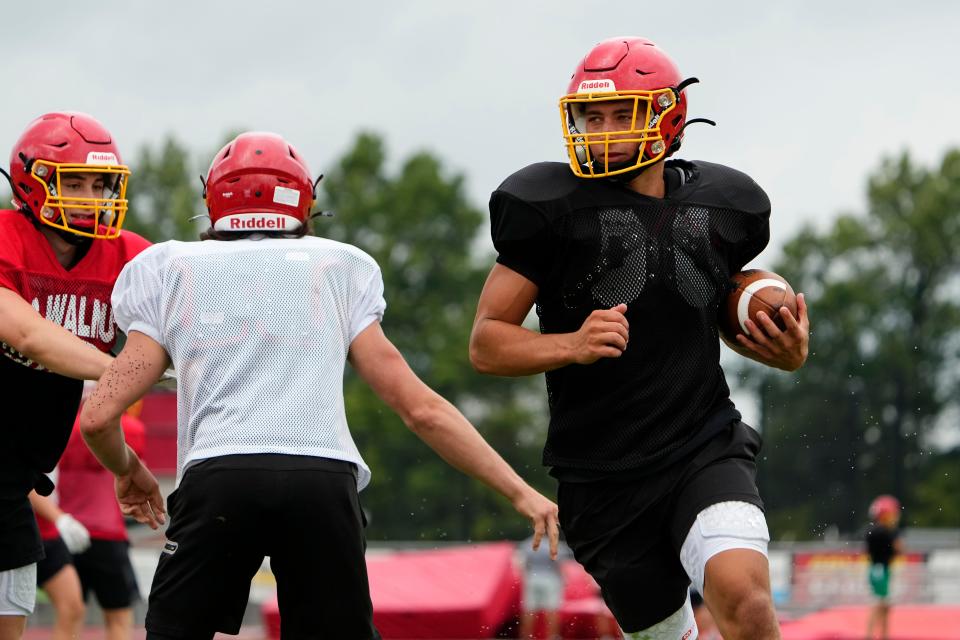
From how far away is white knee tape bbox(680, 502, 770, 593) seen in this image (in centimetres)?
438

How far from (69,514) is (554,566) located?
5646 mm

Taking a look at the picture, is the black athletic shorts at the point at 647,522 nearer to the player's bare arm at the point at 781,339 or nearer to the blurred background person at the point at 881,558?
the player's bare arm at the point at 781,339

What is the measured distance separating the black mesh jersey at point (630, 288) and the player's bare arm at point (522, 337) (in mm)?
68

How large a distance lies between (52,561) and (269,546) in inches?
198

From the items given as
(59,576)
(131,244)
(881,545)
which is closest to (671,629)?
(131,244)

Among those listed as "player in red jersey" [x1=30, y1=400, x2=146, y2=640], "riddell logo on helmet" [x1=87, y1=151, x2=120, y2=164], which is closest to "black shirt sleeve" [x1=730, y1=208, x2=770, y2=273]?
"riddell logo on helmet" [x1=87, y1=151, x2=120, y2=164]

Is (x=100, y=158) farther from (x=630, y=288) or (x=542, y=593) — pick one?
(x=542, y=593)

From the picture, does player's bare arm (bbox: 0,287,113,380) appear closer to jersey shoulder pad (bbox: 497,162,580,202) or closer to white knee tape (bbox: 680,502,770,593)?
jersey shoulder pad (bbox: 497,162,580,202)

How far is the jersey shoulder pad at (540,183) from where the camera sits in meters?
4.65

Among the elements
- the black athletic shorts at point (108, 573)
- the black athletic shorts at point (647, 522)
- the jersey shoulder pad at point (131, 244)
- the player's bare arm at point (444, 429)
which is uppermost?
the jersey shoulder pad at point (131, 244)

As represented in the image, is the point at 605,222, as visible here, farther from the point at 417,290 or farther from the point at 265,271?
the point at 417,290

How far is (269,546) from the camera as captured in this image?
3.91 metres

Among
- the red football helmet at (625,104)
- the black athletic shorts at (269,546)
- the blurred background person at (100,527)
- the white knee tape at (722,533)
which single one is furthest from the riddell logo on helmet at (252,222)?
the blurred background person at (100,527)

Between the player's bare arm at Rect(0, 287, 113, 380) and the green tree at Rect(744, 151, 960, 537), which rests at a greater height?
the player's bare arm at Rect(0, 287, 113, 380)
